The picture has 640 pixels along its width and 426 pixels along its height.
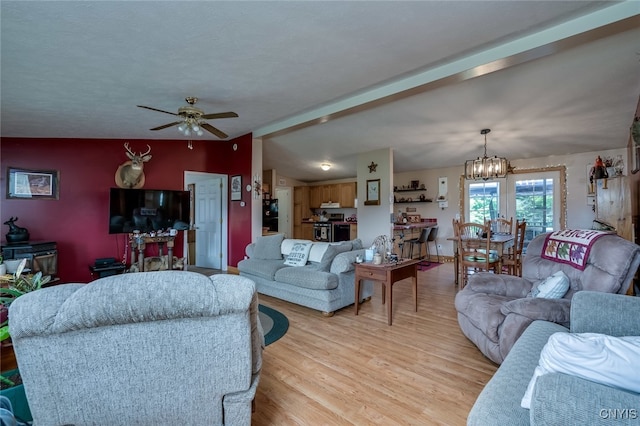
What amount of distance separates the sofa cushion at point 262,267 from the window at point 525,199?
490 cm

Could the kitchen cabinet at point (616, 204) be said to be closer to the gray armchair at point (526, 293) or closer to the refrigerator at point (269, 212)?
the gray armchair at point (526, 293)

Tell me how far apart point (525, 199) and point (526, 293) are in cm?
444

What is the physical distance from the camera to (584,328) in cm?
134

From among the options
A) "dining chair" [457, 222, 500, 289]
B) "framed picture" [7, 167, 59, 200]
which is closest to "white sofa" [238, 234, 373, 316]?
"dining chair" [457, 222, 500, 289]

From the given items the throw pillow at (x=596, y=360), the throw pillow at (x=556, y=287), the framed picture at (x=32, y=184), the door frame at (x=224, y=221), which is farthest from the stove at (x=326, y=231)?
the throw pillow at (x=596, y=360)

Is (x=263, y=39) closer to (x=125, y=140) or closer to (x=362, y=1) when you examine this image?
(x=362, y=1)

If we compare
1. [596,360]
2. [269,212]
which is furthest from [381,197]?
[596,360]

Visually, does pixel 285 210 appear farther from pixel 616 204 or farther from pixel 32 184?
pixel 616 204

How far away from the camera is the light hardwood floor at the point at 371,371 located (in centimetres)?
169

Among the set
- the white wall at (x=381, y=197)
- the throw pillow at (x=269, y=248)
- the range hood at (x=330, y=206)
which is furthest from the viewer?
the range hood at (x=330, y=206)

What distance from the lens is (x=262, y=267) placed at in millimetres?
4016

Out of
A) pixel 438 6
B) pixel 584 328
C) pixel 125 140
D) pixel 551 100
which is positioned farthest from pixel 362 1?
pixel 125 140

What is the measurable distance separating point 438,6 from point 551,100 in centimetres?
266

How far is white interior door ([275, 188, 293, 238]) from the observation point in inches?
360
